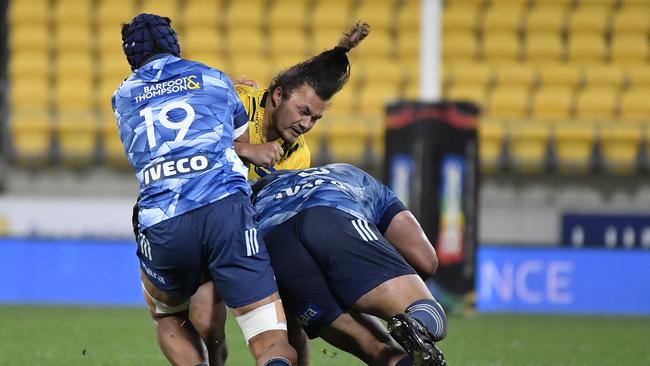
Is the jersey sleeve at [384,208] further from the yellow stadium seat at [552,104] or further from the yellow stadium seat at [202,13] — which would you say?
the yellow stadium seat at [202,13]

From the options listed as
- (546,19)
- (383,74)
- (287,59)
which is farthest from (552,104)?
(287,59)

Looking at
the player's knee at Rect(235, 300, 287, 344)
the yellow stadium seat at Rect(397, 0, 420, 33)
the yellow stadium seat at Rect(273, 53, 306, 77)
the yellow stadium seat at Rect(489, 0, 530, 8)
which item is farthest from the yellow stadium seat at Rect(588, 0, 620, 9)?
the player's knee at Rect(235, 300, 287, 344)

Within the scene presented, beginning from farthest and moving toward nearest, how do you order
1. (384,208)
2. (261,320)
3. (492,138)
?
(492,138), (384,208), (261,320)

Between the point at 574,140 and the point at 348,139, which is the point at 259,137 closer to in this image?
the point at 348,139

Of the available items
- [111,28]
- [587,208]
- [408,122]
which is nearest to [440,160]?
[408,122]

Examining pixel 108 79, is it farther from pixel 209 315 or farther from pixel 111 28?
pixel 209 315

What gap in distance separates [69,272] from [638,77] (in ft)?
25.6

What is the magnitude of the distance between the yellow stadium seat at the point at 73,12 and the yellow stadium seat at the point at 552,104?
18.8 feet

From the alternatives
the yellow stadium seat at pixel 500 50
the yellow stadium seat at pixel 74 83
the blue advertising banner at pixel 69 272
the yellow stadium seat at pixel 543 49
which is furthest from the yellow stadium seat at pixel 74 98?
the yellow stadium seat at pixel 543 49

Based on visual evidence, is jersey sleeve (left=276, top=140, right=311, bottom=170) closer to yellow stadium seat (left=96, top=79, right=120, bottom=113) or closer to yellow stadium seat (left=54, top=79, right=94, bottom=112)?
yellow stadium seat (left=96, top=79, right=120, bottom=113)

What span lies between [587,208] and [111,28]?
247 inches

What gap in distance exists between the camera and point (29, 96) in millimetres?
14953

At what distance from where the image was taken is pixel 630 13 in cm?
1656

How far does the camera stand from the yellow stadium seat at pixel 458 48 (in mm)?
15984
